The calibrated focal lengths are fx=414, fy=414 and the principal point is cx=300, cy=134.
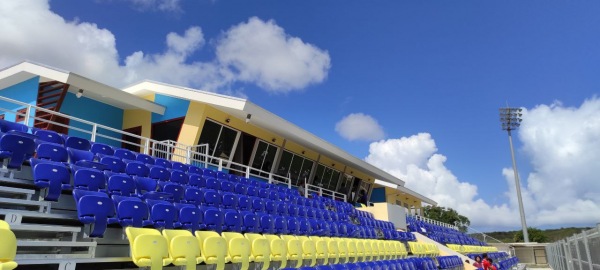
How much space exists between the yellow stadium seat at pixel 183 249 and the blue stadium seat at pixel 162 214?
48 centimetres

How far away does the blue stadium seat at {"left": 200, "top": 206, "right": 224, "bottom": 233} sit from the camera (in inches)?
267

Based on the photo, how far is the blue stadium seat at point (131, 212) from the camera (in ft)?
17.4

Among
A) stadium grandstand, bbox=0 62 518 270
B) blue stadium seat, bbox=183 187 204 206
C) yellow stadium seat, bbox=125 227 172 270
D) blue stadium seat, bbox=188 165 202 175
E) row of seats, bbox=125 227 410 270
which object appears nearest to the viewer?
yellow stadium seat, bbox=125 227 172 270

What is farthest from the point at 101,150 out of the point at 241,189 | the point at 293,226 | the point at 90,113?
the point at 90,113

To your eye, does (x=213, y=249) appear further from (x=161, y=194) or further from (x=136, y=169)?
(x=136, y=169)

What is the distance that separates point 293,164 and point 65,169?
38.9ft

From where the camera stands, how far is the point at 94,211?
4.94 meters

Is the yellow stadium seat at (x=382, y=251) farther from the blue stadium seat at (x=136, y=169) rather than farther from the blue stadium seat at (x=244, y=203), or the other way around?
the blue stadium seat at (x=136, y=169)

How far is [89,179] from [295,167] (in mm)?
11804

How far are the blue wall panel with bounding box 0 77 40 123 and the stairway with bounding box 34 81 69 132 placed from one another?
144 millimetres

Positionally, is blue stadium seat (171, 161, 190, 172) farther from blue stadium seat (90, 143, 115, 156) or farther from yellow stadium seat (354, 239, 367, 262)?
yellow stadium seat (354, 239, 367, 262)

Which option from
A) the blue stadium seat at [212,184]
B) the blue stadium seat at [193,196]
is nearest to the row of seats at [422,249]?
the blue stadium seat at [212,184]

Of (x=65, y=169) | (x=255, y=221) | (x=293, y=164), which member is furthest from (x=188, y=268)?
(x=293, y=164)

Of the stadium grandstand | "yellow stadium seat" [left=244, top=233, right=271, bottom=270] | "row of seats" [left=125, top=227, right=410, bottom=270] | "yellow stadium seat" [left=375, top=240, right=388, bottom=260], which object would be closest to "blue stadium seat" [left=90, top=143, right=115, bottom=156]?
the stadium grandstand
